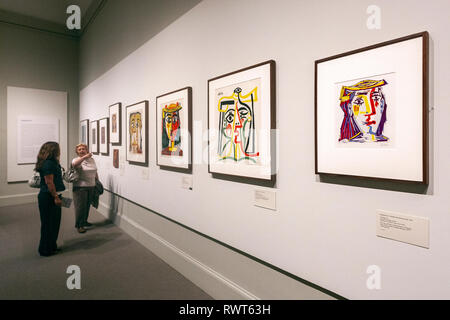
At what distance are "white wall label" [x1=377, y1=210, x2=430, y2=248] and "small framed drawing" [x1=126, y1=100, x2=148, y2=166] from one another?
141 inches

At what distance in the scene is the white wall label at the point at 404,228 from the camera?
1.50 m

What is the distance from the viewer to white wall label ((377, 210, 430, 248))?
Answer: 4.93 ft

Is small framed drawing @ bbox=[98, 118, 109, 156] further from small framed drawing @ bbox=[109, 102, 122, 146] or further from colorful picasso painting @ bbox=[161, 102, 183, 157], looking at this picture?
colorful picasso painting @ bbox=[161, 102, 183, 157]

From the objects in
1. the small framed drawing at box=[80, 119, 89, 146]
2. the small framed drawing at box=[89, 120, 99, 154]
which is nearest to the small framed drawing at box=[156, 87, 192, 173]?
the small framed drawing at box=[89, 120, 99, 154]

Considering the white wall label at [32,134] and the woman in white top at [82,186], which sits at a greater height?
the white wall label at [32,134]

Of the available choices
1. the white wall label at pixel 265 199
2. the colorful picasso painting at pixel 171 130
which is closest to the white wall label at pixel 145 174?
the colorful picasso painting at pixel 171 130

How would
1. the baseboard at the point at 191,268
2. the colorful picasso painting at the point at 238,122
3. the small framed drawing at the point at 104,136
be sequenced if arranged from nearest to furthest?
the colorful picasso painting at the point at 238,122, the baseboard at the point at 191,268, the small framed drawing at the point at 104,136

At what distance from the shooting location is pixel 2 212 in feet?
22.7

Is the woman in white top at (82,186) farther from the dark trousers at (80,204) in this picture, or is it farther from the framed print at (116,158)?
the framed print at (116,158)

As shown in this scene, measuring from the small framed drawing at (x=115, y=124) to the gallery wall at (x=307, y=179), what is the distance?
2180 millimetres

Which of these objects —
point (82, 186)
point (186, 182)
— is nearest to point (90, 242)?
point (82, 186)

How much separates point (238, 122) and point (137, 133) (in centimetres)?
265
